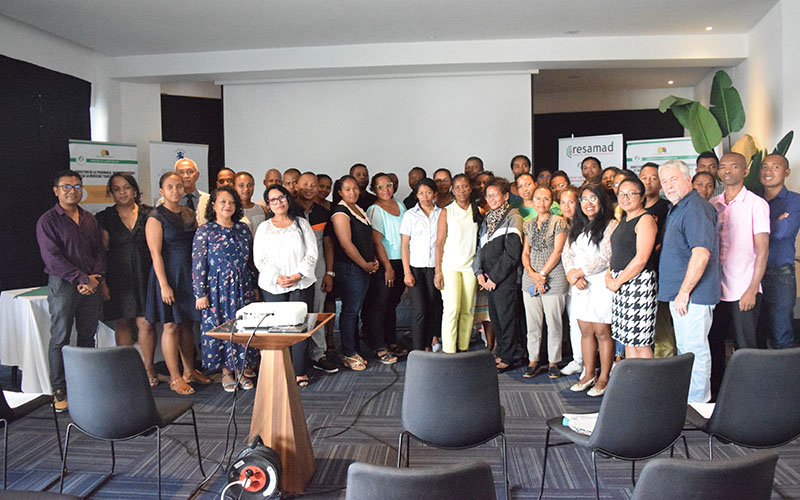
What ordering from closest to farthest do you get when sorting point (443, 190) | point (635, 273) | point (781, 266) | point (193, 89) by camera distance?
point (635, 273) → point (781, 266) → point (443, 190) → point (193, 89)

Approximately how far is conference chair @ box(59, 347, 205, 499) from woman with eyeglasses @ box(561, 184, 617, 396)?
2.85 meters

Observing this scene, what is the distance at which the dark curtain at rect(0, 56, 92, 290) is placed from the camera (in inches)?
220

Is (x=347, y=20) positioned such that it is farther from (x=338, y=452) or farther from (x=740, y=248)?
(x=338, y=452)

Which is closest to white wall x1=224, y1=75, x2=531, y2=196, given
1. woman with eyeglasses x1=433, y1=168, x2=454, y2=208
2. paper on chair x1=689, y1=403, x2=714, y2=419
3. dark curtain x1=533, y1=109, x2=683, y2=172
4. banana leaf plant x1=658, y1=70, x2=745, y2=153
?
banana leaf plant x1=658, y1=70, x2=745, y2=153

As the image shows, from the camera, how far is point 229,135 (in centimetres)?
772

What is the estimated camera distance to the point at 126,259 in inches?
162

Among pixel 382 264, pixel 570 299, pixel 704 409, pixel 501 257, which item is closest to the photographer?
pixel 704 409

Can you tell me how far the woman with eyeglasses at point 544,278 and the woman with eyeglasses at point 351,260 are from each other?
1.32 metres


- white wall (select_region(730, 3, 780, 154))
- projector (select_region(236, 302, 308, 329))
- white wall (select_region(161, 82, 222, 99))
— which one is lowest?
projector (select_region(236, 302, 308, 329))

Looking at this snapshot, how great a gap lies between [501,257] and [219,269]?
2190mm

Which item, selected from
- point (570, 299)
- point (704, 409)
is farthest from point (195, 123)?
point (704, 409)

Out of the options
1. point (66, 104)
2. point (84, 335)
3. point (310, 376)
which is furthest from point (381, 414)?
point (66, 104)

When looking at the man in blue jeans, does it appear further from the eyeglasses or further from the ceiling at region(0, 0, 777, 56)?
the eyeglasses

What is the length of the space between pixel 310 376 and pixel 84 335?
5.68 feet
